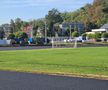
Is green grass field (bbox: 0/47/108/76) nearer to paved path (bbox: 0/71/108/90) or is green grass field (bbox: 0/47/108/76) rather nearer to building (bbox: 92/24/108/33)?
paved path (bbox: 0/71/108/90)

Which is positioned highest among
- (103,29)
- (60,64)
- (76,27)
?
(76,27)

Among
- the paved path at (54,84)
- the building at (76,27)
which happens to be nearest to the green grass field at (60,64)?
the paved path at (54,84)

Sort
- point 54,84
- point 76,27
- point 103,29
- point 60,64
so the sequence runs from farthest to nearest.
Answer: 1. point 76,27
2. point 103,29
3. point 60,64
4. point 54,84

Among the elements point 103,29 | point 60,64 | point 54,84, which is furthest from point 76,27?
point 54,84

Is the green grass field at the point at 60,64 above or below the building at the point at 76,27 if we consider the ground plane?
below

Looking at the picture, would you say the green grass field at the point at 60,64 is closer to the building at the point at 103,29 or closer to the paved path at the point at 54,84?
the paved path at the point at 54,84

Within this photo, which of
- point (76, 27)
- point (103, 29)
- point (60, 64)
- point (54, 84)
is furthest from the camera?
point (76, 27)

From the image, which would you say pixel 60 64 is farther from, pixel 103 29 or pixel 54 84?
pixel 103 29

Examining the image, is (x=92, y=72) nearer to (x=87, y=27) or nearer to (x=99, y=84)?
(x=99, y=84)

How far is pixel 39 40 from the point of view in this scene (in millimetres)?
100312

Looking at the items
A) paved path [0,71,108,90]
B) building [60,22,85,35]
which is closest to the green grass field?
paved path [0,71,108,90]

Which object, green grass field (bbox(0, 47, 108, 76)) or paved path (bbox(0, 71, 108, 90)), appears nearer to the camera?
paved path (bbox(0, 71, 108, 90))

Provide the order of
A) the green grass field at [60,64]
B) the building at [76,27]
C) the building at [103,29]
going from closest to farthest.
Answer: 1. the green grass field at [60,64]
2. the building at [103,29]
3. the building at [76,27]

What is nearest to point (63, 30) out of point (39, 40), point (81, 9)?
point (81, 9)
